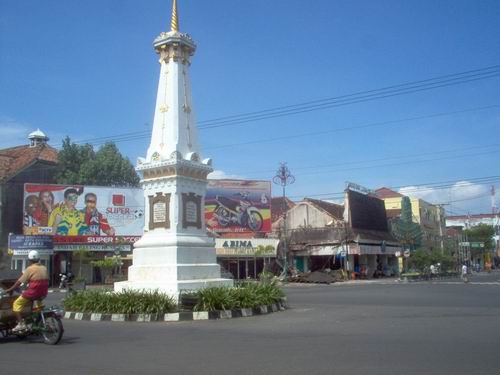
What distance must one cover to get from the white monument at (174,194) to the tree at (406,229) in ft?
129

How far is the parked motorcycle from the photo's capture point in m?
9.20

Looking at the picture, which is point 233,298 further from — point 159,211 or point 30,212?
point 30,212

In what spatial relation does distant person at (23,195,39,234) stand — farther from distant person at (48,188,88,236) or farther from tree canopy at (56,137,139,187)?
tree canopy at (56,137,139,187)

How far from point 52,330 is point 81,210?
31694mm

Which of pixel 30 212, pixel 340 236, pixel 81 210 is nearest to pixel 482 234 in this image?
pixel 340 236

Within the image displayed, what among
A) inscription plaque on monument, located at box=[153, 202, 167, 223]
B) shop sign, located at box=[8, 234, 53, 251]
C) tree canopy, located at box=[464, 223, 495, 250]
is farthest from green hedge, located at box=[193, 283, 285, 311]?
tree canopy, located at box=[464, 223, 495, 250]

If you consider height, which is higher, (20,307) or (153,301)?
(20,307)

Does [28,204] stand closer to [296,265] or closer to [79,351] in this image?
[296,265]

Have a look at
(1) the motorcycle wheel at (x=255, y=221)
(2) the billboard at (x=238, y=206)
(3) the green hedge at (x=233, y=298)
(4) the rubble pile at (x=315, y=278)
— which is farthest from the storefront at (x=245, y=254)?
(3) the green hedge at (x=233, y=298)

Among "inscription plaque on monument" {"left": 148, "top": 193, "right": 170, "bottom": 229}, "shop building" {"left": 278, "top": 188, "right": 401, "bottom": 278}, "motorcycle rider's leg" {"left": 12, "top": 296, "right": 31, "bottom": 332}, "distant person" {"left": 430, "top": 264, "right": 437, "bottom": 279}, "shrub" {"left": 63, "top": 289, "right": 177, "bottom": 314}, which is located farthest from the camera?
"distant person" {"left": 430, "top": 264, "right": 437, "bottom": 279}

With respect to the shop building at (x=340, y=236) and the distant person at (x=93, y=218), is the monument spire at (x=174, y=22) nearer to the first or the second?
the distant person at (x=93, y=218)

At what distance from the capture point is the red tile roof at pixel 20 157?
41.1 m

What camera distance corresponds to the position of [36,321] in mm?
9414

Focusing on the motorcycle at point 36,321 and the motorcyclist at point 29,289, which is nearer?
the motorcycle at point 36,321
